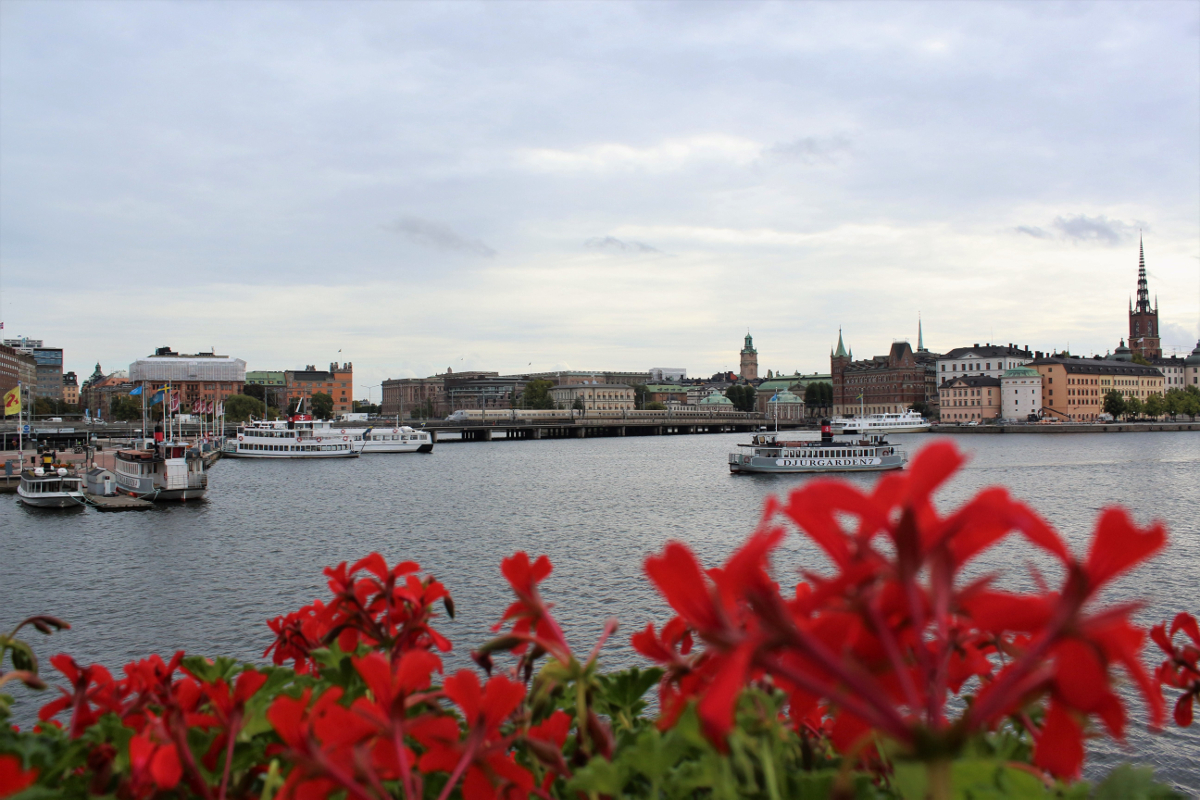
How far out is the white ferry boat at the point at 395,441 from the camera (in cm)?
8640

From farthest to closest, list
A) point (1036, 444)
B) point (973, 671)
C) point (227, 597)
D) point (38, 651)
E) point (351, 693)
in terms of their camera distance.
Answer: point (1036, 444) < point (227, 597) < point (38, 651) < point (351, 693) < point (973, 671)

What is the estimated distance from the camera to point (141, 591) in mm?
21891

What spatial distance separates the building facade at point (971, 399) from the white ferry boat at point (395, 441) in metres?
98.2

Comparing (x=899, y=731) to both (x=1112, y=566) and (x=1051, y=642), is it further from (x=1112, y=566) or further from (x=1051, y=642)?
(x=1112, y=566)

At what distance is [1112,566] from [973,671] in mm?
1203

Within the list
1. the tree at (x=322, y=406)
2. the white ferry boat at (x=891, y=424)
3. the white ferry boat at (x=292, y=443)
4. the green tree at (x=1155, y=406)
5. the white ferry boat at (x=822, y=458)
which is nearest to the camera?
the white ferry boat at (x=822, y=458)

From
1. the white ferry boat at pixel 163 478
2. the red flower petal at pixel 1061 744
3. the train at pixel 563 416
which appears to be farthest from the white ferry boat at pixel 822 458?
the train at pixel 563 416

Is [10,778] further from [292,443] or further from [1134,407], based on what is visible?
[1134,407]

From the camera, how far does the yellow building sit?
5551 inches

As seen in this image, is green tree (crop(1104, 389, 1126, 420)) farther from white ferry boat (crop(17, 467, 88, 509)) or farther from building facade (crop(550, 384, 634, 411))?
white ferry boat (crop(17, 467, 88, 509))

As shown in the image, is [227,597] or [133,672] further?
[227,597]

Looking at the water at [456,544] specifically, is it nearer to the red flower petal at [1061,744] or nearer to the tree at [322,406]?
the red flower petal at [1061,744]

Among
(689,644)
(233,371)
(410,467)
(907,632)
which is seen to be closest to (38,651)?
(689,644)

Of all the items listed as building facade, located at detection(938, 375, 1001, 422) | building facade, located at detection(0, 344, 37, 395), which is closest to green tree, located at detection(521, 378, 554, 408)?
building facade, located at detection(938, 375, 1001, 422)
